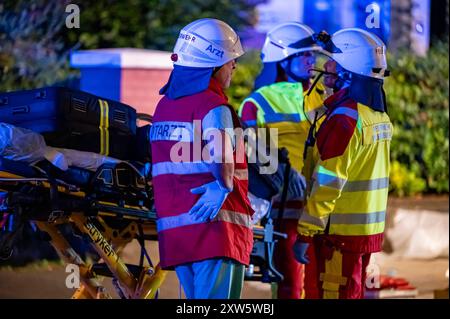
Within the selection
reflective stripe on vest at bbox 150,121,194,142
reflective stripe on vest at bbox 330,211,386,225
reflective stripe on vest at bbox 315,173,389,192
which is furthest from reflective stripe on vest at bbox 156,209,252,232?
reflective stripe on vest at bbox 330,211,386,225

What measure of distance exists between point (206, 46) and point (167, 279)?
3.98m

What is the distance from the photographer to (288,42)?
288 inches

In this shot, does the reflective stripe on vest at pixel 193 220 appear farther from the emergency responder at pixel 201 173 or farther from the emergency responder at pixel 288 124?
the emergency responder at pixel 288 124

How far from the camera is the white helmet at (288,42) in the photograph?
728cm

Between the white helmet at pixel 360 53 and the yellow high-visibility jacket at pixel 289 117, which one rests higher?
the white helmet at pixel 360 53

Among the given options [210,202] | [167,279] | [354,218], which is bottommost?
[167,279]

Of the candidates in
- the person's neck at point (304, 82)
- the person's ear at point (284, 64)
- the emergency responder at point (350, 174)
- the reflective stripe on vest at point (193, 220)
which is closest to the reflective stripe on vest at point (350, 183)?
the emergency responder at point (350, 174)

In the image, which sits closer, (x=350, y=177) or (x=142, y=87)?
(x=350, y=177)

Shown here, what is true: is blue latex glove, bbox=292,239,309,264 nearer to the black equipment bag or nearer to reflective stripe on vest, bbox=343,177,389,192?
reflective stripe on vest, bbox=343,177,389,192

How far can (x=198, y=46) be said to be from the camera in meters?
5.22

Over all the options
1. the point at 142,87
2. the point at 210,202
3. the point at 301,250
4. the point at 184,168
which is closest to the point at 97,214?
the point at 184,168

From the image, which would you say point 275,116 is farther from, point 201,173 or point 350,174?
point 201,173

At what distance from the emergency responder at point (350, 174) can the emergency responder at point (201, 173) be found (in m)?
0.77

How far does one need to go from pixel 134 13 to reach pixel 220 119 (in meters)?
8.88
